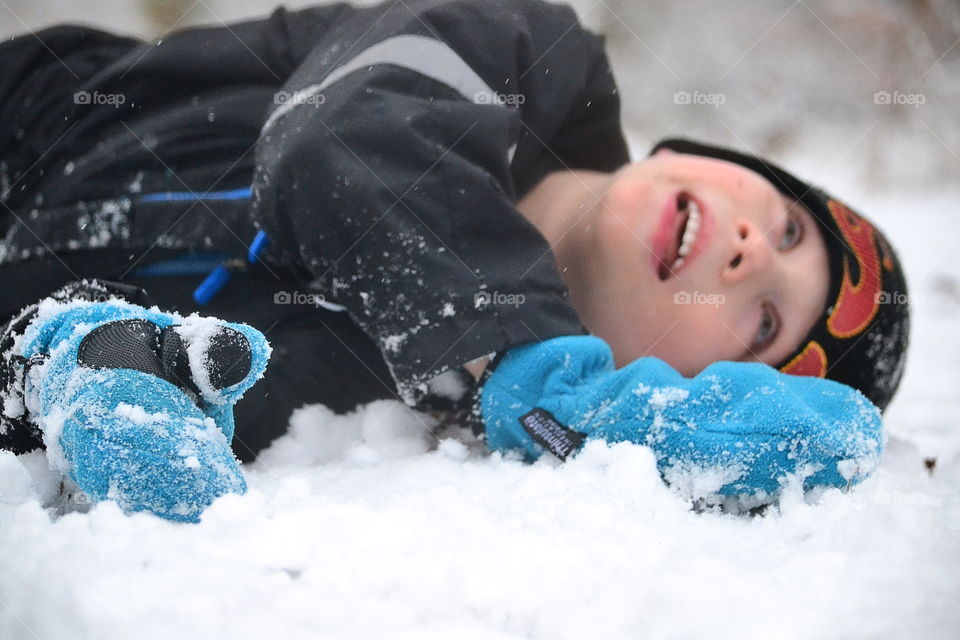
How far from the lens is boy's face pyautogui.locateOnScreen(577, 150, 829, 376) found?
106 cm

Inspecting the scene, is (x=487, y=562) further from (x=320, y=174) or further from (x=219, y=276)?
(x=219, y=276)

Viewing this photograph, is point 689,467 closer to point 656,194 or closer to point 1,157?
point 656,194

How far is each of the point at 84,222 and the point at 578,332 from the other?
71 centimetres

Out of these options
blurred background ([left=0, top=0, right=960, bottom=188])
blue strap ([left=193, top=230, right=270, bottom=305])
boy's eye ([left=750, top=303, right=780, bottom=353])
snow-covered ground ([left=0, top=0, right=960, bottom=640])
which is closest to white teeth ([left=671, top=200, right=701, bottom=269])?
boy's eye ([left=750, top=303, right=780, bottom=353])

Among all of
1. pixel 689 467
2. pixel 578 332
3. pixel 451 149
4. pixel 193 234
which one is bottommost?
pixel 689 467

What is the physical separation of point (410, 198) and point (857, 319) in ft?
2.38

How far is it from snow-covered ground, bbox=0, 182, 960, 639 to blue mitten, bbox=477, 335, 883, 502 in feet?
0.16

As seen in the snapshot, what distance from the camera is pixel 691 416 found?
791 millimetres

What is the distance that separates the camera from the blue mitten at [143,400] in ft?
1.78

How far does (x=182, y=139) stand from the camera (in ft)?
3.56

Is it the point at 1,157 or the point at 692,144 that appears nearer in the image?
the point at 1,157

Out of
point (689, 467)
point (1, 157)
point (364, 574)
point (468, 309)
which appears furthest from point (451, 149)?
point (1, 157)

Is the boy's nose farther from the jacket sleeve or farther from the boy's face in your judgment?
the jacket sleeve

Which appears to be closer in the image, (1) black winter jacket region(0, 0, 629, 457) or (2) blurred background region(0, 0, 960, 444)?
(1) black winter jacket region(0, 0, 629, 457)
